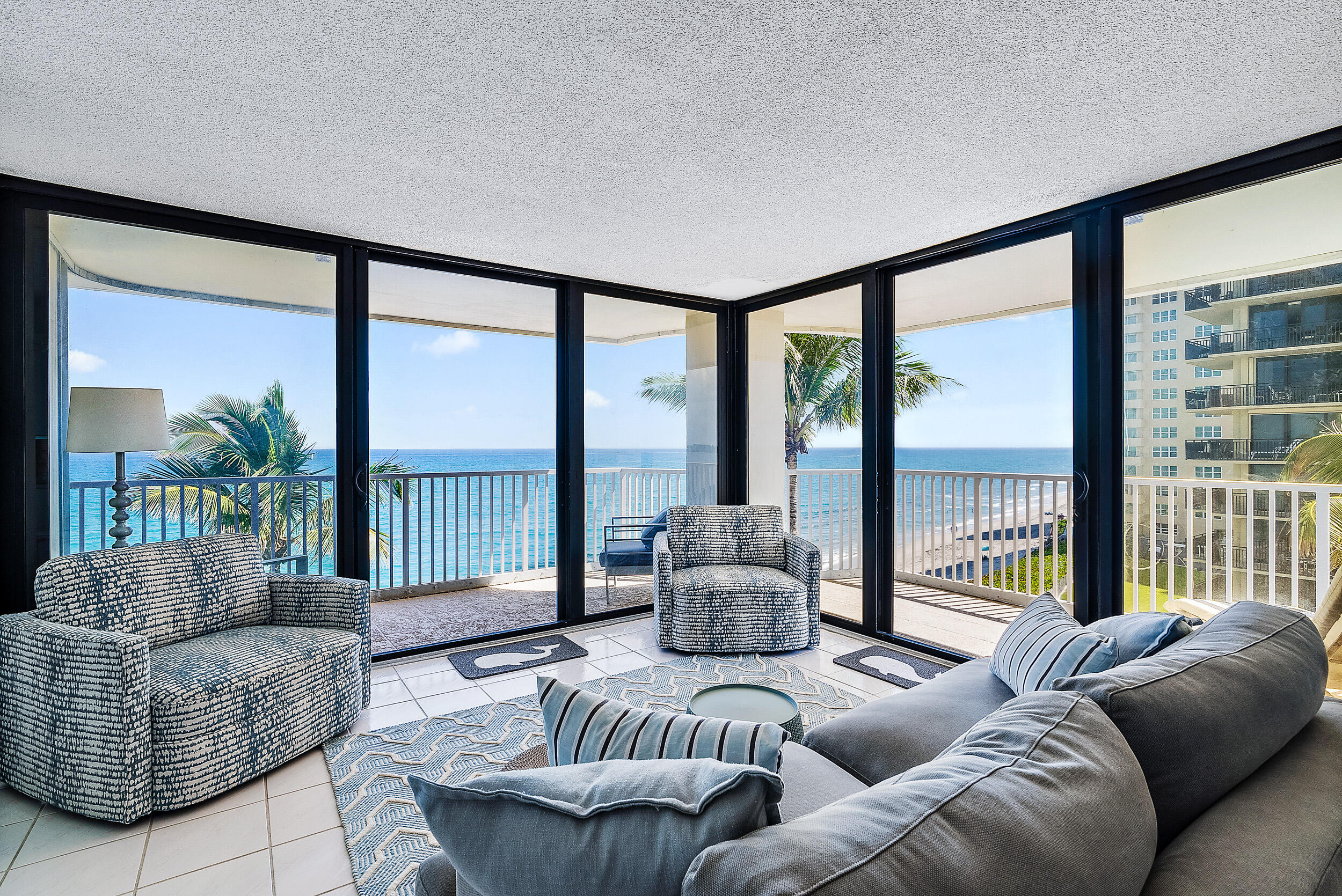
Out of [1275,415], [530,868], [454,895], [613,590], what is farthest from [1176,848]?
[613,590]

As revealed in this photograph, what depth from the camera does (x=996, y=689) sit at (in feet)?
6.32

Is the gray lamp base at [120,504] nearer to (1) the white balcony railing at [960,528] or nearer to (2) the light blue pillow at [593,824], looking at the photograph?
(2) the light blue pillow at [593,824]

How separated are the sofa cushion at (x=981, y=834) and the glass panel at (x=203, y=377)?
10.7 feet

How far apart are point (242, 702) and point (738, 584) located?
7.82 ft

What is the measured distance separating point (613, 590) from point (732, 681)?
A: 1.45m

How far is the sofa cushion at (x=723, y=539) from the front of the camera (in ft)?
13.8

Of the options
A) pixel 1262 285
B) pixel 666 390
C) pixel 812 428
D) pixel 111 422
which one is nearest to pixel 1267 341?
pixel 1262 285

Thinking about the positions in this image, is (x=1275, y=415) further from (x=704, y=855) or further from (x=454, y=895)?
(x=454, y=895)

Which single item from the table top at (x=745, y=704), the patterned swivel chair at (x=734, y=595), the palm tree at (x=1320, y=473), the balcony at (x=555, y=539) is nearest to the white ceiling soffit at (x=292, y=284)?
the balcony at (x=555, y=539)

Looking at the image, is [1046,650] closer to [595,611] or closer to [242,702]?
[242,702]

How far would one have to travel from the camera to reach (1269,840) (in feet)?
2.80

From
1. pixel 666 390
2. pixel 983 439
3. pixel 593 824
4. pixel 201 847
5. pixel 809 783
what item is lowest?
pixel 201 847

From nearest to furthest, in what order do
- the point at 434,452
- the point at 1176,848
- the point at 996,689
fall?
the point at 1176,848
the point at 996,689
the point at 434,452

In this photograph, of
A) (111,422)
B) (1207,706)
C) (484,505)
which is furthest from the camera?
(484,505)
